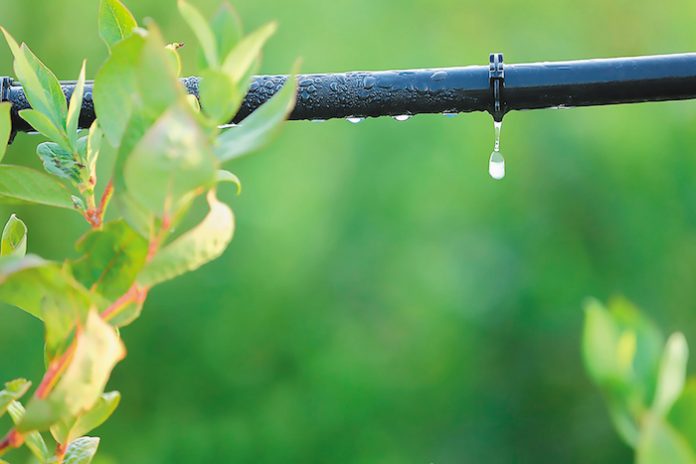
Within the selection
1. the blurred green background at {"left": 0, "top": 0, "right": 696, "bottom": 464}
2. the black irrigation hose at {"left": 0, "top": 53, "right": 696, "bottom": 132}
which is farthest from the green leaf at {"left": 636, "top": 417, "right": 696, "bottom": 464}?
the blurred green background at {"left": 0, "top": 0, "right": 696, "bottom": 464}

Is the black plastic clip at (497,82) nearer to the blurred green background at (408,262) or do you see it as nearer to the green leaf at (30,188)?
the green leaf at (30,188)

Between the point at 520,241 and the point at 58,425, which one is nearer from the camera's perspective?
the point at 58,425

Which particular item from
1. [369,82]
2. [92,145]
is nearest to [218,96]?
[92,145]

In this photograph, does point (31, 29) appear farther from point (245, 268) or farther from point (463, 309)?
point (463, 309)

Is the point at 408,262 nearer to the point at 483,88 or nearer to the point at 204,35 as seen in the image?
the point at 483,88

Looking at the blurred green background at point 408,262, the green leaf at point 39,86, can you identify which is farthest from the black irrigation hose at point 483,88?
the blurred green background at point 408,262

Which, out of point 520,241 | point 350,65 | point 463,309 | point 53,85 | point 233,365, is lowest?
point 53,85

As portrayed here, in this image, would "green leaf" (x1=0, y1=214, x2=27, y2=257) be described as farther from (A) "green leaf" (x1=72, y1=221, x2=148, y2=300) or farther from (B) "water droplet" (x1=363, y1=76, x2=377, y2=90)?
(B) "water droplet" (x1=363, y1=76, x2=377, y2=90)

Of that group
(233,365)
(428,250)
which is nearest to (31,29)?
(233,365)
